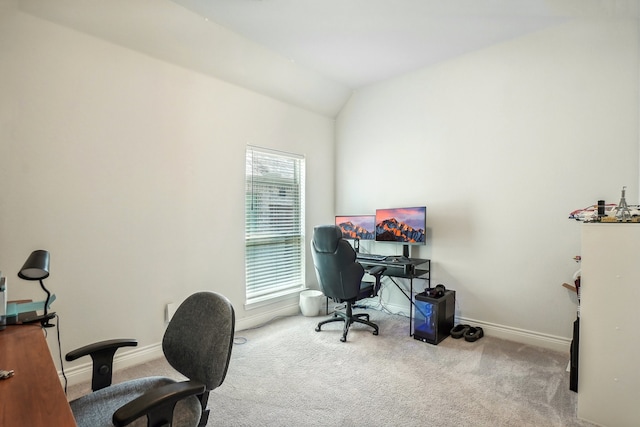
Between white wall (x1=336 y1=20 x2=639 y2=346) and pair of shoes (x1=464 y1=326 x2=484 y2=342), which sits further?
pair of shoes (x1=464 y1=326 x2=484 y2=342)

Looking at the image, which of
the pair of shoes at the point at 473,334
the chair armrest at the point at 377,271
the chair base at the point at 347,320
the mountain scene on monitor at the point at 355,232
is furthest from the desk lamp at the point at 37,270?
the pair of shoes at the point at 473,334

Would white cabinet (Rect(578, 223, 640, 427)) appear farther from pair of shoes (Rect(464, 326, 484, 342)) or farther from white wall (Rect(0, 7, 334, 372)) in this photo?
white wall (Rect(0, 7, 334, 372))

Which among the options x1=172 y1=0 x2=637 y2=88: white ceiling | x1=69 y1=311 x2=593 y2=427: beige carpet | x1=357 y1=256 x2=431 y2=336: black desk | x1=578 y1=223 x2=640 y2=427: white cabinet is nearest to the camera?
x1=578 y1=223 x2=640 y2=427: white cabinet

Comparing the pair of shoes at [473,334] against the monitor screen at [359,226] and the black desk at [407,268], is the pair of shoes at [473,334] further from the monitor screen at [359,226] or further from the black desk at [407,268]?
the monitor screen at [359,226]

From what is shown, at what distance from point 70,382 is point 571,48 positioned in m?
4.80

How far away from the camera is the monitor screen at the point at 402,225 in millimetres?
3439

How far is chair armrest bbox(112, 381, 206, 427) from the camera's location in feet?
3.30

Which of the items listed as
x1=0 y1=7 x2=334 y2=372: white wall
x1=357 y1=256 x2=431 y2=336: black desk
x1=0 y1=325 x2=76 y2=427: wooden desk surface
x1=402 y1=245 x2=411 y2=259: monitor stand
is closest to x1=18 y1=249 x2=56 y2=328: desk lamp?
x1=0 y1=325 x2=76 y2=427: wooden desk surface

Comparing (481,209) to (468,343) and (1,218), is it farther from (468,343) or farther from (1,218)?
(1,218)

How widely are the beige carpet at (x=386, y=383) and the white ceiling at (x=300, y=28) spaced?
2650 millimetres

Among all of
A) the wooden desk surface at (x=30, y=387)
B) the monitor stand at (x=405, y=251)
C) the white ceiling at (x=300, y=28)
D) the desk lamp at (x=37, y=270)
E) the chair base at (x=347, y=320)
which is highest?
the white ceiling at (x=300, y=28)

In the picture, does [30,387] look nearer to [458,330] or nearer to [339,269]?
[339,269]

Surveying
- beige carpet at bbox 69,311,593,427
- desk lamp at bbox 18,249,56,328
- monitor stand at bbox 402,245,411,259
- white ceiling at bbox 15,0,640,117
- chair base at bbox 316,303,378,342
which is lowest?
beige carpet at bbox 69,311,593,427

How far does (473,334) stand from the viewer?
311 centimetres
